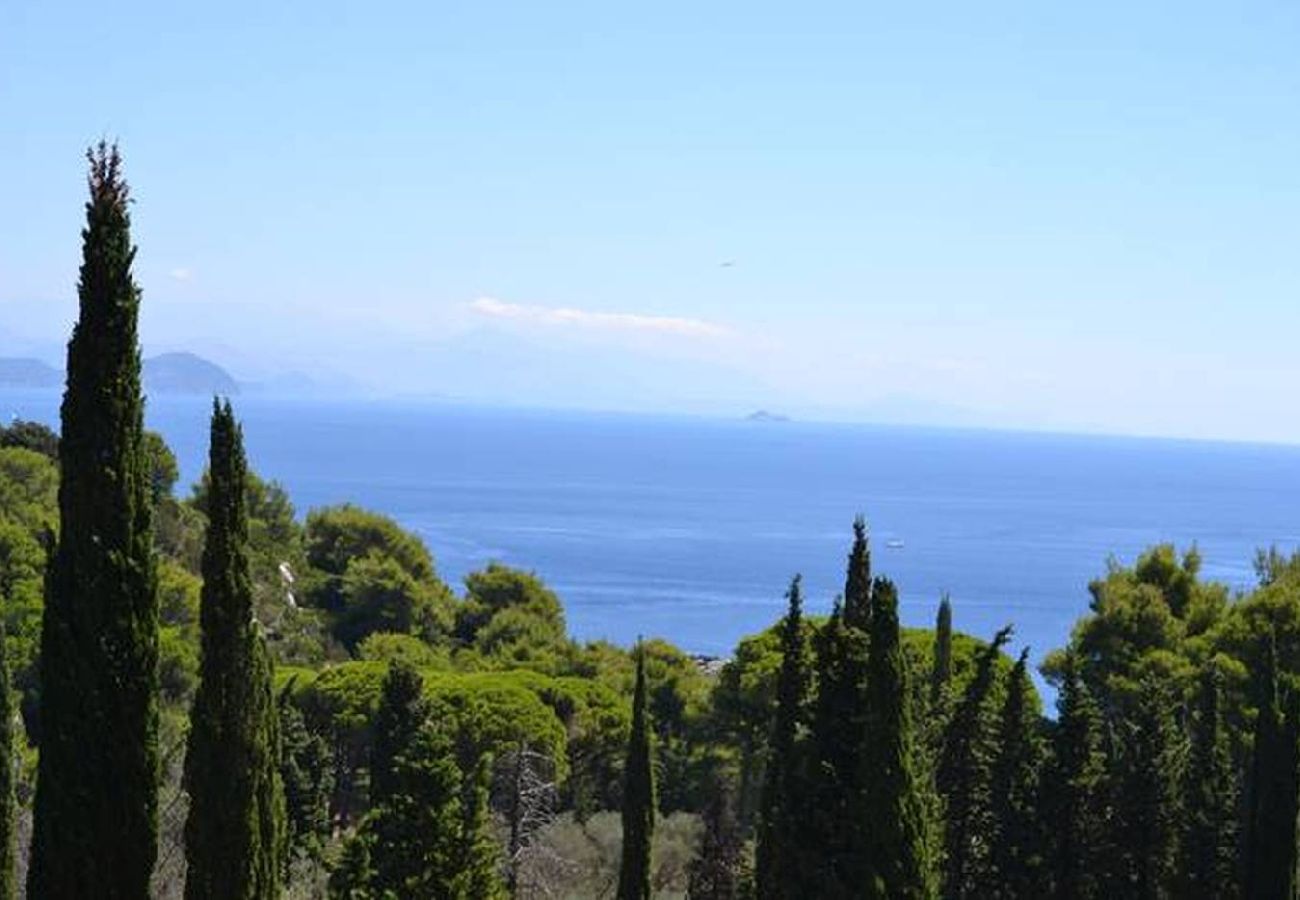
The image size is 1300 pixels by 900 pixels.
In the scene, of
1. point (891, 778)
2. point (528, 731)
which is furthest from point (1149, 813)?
point (528, 731)

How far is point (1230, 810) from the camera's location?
28906 millimetres

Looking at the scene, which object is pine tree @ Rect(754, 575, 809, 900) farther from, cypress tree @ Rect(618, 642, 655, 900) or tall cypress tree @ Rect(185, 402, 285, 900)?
tall cypress tree @ Rect(185, 402, 285, 900)

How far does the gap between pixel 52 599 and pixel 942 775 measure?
20.0 m

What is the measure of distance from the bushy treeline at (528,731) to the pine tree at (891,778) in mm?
40

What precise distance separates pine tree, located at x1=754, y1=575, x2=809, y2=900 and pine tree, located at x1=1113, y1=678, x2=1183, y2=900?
26.8ft

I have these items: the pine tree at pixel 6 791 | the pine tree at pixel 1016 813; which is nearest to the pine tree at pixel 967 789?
the pine tree at pixel 1016 813

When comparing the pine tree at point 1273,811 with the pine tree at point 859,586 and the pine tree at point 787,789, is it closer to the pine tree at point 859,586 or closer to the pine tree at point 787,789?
the pine tree at point 787,789

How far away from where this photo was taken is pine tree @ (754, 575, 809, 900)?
20.7 m

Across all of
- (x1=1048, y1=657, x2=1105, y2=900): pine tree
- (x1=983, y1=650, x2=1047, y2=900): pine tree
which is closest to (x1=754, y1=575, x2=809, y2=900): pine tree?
(x1=983, y1=650, x2=1047, y2=900): pine tree

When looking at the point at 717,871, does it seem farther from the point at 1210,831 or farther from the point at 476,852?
the point at 1210,831

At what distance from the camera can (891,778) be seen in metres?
19.3

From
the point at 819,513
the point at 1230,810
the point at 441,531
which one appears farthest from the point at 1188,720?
the point at 819,513

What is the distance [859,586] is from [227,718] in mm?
9707

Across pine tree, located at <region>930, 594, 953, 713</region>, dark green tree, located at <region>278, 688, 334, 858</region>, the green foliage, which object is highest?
the green foliage
